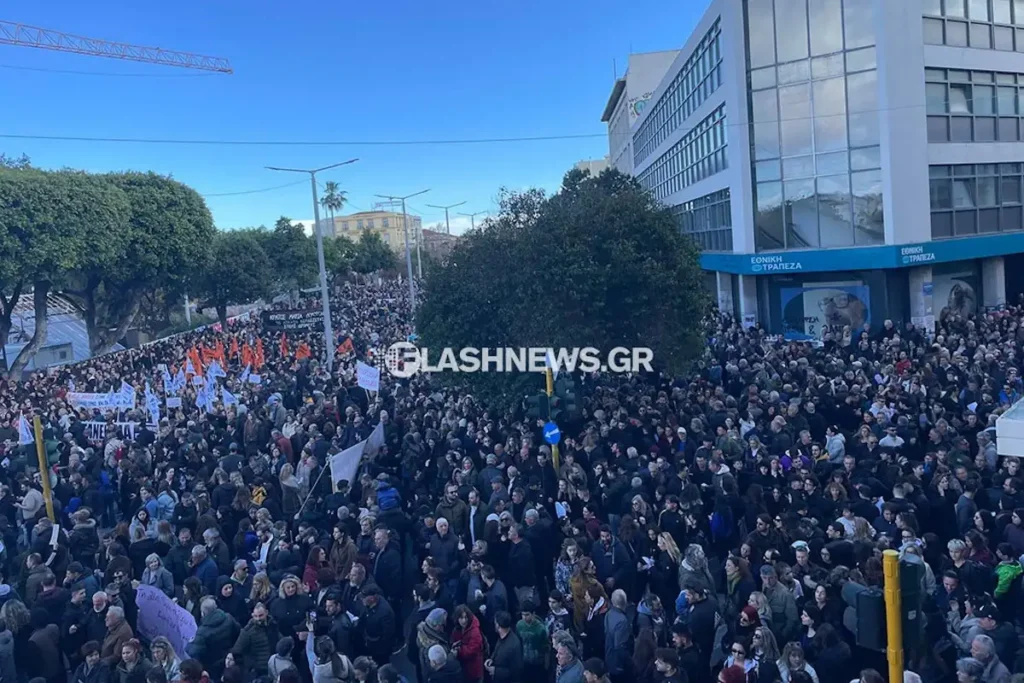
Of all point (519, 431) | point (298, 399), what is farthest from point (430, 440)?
point (298, 399)

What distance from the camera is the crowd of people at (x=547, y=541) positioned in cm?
643

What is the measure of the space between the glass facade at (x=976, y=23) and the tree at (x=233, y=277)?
121 feet

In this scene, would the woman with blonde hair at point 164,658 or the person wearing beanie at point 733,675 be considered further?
the woman with blonde hair at point 164,658

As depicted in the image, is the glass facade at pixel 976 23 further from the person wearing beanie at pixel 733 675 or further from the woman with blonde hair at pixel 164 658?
the woman with blonde hair at pixel 164 658

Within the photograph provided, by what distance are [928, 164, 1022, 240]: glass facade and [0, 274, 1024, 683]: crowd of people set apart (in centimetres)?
907

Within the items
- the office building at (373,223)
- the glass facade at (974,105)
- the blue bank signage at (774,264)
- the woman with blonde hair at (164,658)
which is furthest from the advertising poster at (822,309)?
the office building at (373,223)

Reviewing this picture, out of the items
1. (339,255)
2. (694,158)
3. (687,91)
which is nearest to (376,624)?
(694,158)

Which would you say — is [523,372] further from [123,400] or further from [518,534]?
[123,400]

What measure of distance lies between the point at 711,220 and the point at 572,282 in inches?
739

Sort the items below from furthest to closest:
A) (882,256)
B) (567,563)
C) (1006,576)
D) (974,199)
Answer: (974,199)
(882,256)
(567,563)
(1006,576)

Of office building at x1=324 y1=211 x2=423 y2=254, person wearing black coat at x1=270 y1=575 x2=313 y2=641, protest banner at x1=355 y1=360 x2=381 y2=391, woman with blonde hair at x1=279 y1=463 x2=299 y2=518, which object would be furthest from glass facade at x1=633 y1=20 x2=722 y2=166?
office building at x1=324 y1=211 x2=423 y2=254

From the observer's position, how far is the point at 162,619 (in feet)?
25.5

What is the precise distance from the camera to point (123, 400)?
1642cm

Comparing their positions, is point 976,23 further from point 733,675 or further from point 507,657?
point 507,657
